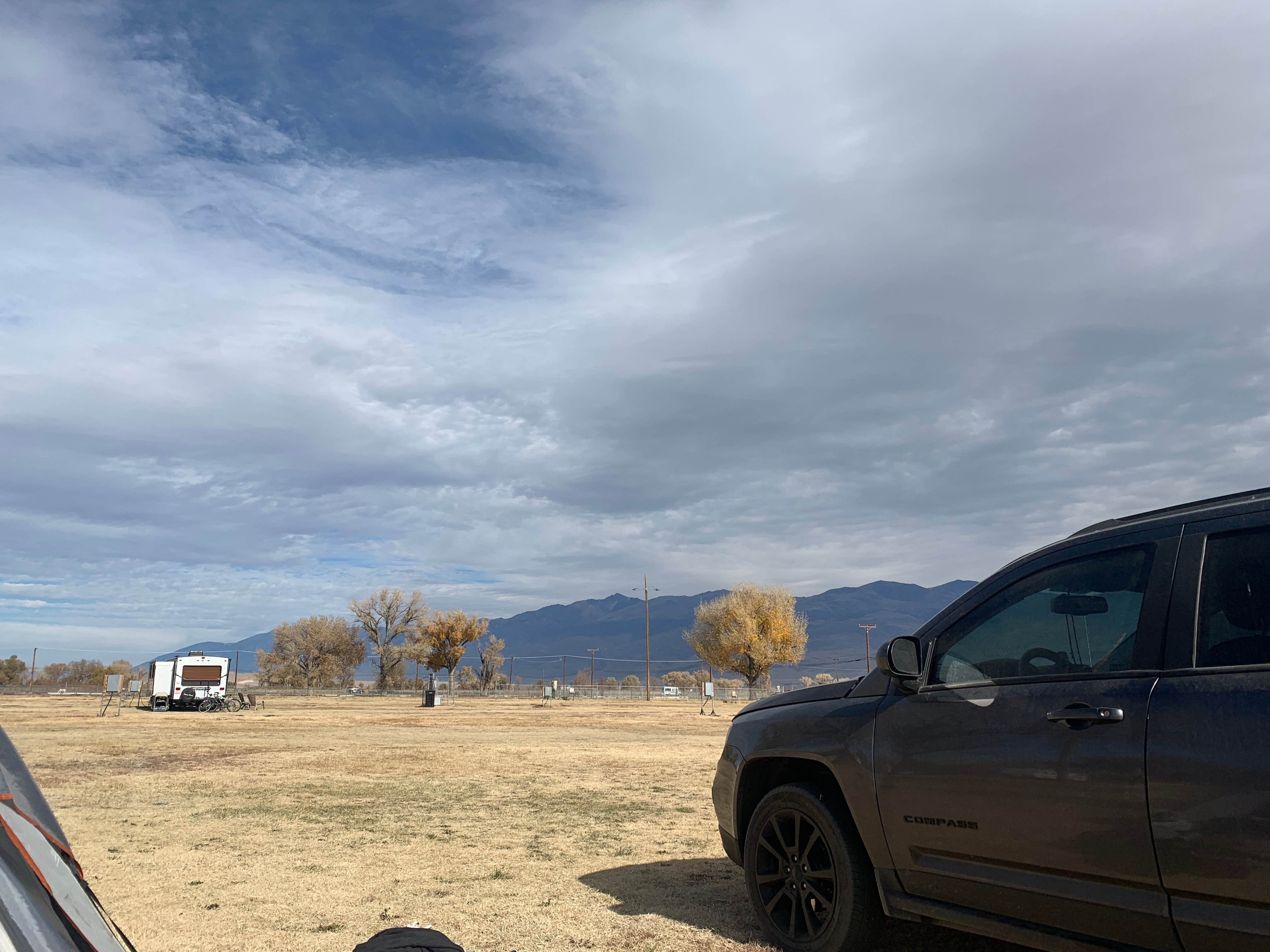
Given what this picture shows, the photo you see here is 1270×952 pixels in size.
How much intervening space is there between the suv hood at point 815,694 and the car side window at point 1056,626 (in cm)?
64

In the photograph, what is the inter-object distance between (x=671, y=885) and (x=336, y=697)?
6680 cm

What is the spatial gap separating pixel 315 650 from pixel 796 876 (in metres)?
96.9

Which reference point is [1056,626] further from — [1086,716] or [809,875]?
[809,875]

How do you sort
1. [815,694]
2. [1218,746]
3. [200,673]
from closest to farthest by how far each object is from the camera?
[1218,746] < [815,694] < [200,673]

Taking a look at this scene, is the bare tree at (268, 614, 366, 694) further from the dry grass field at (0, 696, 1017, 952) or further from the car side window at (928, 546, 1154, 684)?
the car side window at (928, 546, 1154, 684)

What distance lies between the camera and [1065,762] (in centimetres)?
338

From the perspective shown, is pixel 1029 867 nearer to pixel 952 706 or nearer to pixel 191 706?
pixel 952 706

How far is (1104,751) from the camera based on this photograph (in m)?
3.26

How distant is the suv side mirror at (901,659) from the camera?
155 inches

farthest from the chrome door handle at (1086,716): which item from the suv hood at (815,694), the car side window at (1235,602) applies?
the suv hood at (815,694)

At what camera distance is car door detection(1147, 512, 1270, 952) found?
2814mm

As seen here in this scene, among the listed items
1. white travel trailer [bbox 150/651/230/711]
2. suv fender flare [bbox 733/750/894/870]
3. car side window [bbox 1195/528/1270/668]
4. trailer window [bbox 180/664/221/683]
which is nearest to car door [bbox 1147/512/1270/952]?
car side window [bbox 1195/528/1270/668]

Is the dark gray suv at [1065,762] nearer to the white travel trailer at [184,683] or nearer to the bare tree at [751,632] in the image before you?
the white travel trailer at [184,683]

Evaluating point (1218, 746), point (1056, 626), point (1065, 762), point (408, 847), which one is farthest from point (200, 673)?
point (1218, 746)
